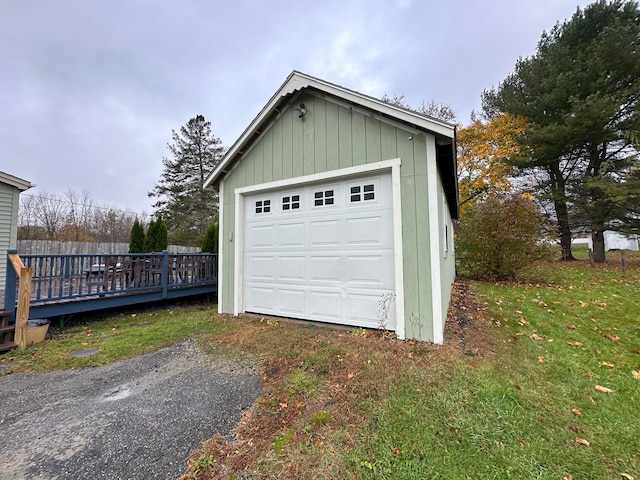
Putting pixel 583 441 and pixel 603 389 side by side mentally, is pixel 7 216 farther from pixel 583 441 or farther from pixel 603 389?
pixel 603 389

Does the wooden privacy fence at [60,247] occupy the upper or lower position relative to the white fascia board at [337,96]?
lower

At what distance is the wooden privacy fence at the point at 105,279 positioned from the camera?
4891 millimetres

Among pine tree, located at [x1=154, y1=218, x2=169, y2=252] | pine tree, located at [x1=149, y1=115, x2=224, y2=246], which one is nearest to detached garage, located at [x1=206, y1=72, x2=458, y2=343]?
pine tree, located at [x1=154, y1=218, x2=169, y2=252]

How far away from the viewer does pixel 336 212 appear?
4.84m

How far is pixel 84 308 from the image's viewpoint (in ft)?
18.0

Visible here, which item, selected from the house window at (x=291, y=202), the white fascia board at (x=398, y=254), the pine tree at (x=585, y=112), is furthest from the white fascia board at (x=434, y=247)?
the pine tree at (x=585, y=112)

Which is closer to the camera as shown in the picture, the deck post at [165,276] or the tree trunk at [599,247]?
the deck post at [165,276]

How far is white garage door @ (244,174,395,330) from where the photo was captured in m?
4.44

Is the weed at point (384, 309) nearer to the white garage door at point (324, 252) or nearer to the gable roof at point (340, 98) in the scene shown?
the white garage door at point (324, 252)

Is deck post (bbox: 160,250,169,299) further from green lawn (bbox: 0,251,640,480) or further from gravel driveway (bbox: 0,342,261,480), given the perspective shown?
gravel driveway (bbox: 0,342,261,480)

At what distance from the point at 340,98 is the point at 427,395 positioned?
4518 millimetres

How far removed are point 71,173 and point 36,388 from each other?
2310 centimetres

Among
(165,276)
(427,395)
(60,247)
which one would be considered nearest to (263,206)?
(165,276)

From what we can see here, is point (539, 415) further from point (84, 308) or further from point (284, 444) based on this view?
point (84, 308)
